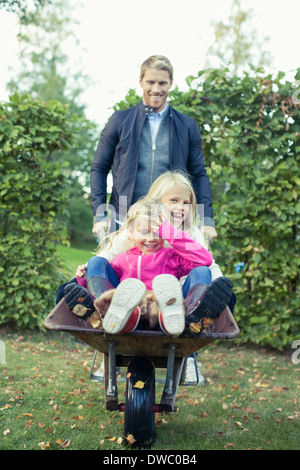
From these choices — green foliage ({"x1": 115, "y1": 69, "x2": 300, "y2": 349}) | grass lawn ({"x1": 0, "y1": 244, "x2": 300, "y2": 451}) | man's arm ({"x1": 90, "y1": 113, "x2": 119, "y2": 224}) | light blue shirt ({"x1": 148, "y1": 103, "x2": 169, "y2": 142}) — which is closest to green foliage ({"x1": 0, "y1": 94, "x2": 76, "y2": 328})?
grass lawn ({"x1": 0, "y1": 244, "x2": 300, "y2": 451})

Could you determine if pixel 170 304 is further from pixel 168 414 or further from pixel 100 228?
pixel 168 414

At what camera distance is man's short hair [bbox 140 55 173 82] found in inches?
125

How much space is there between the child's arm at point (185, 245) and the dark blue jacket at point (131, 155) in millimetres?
794

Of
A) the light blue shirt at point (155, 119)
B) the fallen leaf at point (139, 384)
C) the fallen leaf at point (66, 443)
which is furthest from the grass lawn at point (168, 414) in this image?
the light blue shirt at point (155, 119)

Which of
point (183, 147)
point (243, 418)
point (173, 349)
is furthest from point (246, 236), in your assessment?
point (173, 349)

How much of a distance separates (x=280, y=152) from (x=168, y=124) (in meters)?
1.74

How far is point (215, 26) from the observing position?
16047mm

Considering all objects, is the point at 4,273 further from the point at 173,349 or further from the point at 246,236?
the point at 173,349

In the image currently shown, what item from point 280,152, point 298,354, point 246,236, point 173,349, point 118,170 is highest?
point 280,152

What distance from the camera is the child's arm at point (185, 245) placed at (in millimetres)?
2480

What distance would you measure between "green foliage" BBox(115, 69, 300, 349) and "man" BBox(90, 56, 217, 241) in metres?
1.39

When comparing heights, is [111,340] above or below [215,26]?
below

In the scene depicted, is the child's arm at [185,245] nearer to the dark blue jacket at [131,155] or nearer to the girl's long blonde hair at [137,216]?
the girl's long blonde hair at [137,216]

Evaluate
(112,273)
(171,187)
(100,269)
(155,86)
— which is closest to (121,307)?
(100,269)
